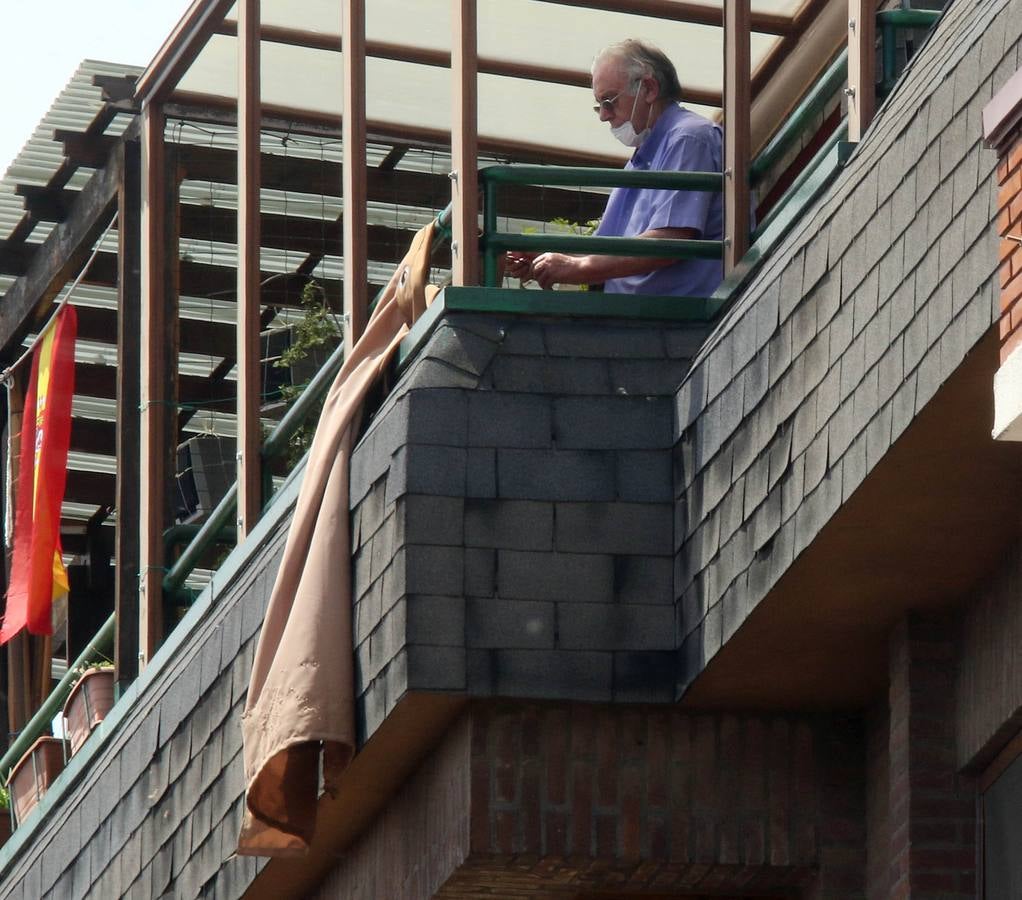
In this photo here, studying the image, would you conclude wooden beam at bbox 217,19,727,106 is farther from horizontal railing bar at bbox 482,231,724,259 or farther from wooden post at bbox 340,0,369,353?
horizontal railing bar at bbox 482,231,724,259

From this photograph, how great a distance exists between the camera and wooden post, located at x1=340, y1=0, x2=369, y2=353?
402 inches

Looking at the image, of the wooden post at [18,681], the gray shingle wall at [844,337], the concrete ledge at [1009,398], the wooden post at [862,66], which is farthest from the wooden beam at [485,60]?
the concrete ledge at [1009,398]

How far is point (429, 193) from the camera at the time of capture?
545 inches

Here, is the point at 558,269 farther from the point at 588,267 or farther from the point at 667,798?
the point at 667,798

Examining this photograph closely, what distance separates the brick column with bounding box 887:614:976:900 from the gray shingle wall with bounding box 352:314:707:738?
76 centimetres

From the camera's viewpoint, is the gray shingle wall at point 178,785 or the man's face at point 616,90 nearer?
the man's face at point 616,90

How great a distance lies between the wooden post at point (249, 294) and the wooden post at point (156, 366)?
1354mm

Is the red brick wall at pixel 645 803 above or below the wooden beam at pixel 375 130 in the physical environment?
below

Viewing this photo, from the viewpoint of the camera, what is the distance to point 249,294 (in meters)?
11.4

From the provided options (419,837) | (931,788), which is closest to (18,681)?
(419,837)

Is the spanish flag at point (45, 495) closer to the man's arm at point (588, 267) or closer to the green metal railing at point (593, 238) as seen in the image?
the green metal railing at point (593, 238)

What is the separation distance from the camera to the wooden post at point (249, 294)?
37.4 feet

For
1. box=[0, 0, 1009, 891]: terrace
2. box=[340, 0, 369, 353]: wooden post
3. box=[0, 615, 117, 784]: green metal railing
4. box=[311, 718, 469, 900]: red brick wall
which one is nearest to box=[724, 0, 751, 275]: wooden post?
box=[0, 0, 1009, 891]: terrace

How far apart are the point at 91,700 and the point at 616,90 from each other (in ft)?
15.8
